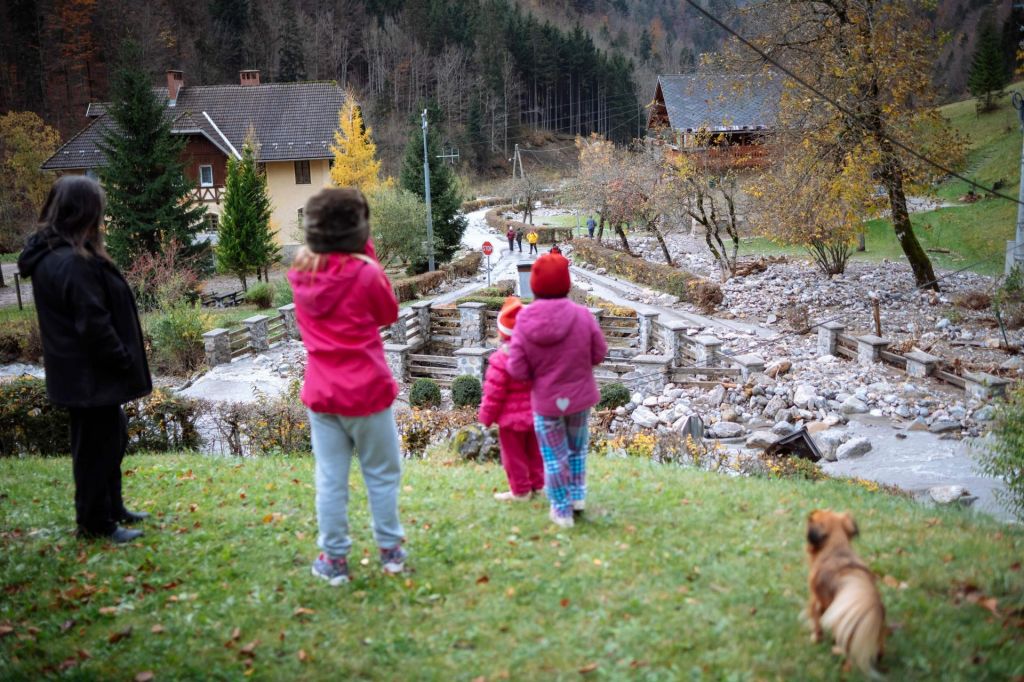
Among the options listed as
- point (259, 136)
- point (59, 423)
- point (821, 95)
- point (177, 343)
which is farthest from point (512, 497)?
point (259, 136)

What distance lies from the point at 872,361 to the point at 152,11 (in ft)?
230

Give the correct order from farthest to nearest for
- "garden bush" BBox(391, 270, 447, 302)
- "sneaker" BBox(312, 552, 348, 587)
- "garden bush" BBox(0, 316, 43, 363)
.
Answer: "garden bush" BBox(391, 270, 447, 302) → "garden bush" BBox(0, 316, 43, 363) → "sneaker" BBox(312, 552, 348, 587)

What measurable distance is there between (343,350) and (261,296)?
25.1 metres

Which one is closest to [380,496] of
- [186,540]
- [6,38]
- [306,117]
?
[186,540]

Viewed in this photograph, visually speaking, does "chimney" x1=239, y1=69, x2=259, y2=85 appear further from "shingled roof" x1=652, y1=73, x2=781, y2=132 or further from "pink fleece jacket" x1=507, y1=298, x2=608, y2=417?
"pink fleece jacket" x1=507, y1=298, x2=608, y2=417

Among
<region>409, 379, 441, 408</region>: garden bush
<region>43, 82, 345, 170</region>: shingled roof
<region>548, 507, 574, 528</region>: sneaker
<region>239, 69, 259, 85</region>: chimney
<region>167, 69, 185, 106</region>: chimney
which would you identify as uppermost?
<region>239, 69, 259, 85</region>: chimney

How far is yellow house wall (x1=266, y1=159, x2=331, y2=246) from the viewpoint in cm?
4372

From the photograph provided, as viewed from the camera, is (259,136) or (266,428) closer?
(266,428)

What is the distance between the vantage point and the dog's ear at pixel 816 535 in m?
3.57

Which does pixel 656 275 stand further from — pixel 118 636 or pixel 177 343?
pixel 118 636

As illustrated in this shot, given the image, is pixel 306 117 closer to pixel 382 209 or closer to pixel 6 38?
pixel 382 209

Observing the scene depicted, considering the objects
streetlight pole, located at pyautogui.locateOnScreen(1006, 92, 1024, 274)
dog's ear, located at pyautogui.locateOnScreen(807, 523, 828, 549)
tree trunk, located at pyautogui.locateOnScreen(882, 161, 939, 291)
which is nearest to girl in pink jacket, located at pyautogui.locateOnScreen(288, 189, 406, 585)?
dog's ear, located at pyautogui.locateOnScreen(807, 523, 828, 549)

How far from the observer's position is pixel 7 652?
3643 millimetres

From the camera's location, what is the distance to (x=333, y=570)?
423 cm
